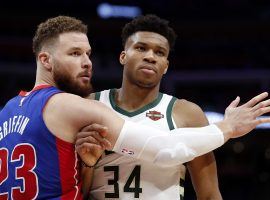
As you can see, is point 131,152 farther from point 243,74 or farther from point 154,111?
point 243,74

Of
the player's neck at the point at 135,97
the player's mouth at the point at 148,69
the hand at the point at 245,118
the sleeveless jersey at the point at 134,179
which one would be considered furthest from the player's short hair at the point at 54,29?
the hand at the point at 245,118

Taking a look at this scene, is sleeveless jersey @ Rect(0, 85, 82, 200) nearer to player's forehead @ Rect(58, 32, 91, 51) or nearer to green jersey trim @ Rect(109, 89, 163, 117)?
player's forehead @ Rect(58, 32, 91, 51)

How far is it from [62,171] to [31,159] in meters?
0.18

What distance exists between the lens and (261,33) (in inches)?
481

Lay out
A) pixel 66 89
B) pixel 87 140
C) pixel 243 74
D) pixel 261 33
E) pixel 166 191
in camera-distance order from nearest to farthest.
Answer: pixel 87 140
pixel 66 89
pixel 166 191
pixel 243 74
pixel 261 33

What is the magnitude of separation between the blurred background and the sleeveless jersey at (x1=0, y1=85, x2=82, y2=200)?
8.28m

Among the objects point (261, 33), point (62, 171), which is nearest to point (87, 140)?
point (62, 171)

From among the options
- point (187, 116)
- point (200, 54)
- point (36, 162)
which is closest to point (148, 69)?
point (187, 116)

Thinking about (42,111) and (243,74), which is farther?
(243,74)

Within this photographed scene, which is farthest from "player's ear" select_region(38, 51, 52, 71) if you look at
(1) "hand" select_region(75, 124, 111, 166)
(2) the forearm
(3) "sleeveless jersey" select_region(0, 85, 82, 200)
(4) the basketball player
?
(4) the basketball player

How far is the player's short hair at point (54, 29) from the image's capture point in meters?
3.17

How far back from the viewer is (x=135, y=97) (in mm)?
3777

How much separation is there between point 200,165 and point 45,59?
1314 mm

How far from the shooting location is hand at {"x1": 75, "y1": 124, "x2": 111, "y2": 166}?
9.18 ft
